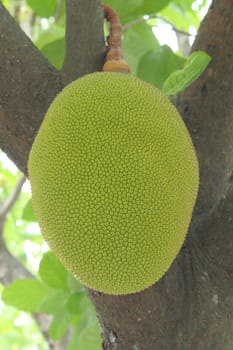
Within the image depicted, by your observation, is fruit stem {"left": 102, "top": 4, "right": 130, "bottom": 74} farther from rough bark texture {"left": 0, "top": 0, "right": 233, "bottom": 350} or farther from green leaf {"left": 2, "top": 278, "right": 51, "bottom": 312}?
green leaf {"left": 2, "top": 278, "right": 51, "bottom": 312}

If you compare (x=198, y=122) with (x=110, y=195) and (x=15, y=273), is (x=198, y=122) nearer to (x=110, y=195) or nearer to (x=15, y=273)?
(x=110, y=195)

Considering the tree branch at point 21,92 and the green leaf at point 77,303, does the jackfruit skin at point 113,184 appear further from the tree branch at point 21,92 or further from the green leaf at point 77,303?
the green leaf at point 77,303

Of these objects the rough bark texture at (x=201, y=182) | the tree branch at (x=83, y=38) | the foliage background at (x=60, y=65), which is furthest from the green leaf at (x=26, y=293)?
the tree branch at (x=83, y=38)

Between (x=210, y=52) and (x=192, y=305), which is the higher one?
(x=210, y=52)

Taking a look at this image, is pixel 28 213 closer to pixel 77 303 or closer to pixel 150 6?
pixel 77 303

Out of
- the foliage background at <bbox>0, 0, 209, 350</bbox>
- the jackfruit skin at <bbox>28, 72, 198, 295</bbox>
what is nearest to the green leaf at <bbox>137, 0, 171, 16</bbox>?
the foliage background at <bbox>0, 0, 209, 350</bbox>

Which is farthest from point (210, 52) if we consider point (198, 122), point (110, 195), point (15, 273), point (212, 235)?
point (15, 273)

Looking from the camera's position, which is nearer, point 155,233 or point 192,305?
point 155,233
